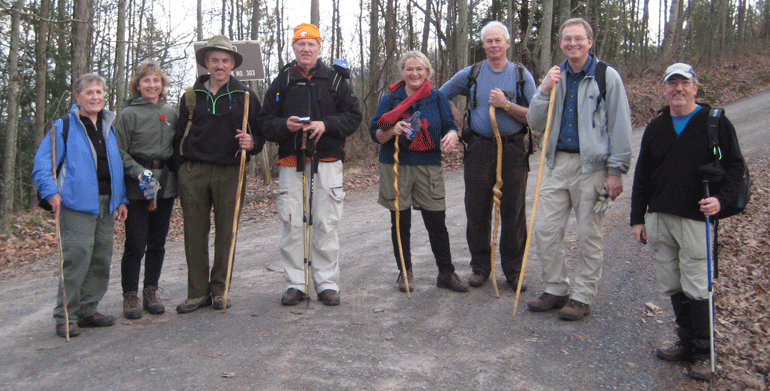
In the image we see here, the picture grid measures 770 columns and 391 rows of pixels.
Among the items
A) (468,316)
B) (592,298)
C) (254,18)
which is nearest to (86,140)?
(468,316)

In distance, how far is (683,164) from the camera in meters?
3.72

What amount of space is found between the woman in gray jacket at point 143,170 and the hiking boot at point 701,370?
3929 millimetres

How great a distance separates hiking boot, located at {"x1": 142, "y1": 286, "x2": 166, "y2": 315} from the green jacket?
79cm

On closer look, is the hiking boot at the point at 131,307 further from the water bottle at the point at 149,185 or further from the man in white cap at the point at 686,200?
the man in white cap at the point at 686,200

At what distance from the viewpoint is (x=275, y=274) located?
6.12 metres

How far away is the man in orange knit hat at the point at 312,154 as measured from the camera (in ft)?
15.8

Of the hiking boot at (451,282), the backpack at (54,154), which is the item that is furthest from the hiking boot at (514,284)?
the backpack at (54,154)

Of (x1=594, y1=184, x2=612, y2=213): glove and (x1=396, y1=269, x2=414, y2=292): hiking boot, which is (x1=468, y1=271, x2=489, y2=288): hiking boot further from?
(x1=594, y1=184, x2=612, y2=213): glove

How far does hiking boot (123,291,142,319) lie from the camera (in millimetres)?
4688

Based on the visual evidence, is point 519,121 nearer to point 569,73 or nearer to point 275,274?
point 569,73

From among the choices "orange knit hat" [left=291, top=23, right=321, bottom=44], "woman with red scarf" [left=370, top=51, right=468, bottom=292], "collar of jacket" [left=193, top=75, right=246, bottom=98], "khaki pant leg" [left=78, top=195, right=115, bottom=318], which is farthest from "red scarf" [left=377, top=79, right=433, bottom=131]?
"khaki pant leg" [left=78, top=195, right=115, bottom=318]

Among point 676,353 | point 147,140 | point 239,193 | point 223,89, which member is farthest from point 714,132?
point 147,140

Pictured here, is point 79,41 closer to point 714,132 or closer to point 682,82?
point 682,82

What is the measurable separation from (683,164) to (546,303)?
1.56 meters
